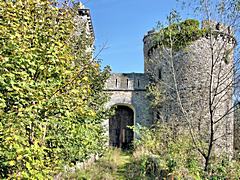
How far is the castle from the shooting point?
15.9m

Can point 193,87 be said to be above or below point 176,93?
above

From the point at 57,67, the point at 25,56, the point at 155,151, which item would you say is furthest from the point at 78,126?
the point at 155,151

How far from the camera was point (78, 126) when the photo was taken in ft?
14.0

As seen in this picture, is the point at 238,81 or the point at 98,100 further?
the point at 98,100

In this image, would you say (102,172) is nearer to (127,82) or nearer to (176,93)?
(176,93)

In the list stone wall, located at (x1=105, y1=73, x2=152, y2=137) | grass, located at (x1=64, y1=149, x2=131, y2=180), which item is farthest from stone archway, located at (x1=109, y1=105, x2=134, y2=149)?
grass, located at (x1=64, y1=149, x2=131, y2=180)

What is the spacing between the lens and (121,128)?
2027 cm

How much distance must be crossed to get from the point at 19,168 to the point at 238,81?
5212 mm

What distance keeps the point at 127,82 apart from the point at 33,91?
16349 mm

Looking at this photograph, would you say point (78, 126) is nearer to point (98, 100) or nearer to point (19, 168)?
point (19, 168)

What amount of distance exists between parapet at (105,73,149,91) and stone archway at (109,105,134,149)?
4.43ft

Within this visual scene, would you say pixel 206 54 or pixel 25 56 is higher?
pixel 206 54

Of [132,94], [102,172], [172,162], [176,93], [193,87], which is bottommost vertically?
[102,172]

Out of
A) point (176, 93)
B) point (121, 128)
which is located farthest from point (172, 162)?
point (121, 128)
